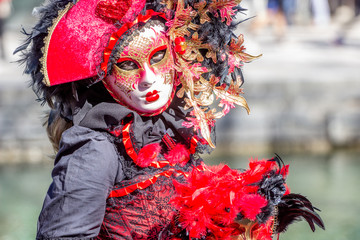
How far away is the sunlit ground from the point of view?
4.46 m

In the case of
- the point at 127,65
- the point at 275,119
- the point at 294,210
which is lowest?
the point at 275,119

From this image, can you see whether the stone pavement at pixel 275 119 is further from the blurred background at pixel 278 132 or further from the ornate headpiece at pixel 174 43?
the ornate headpiece at pixel 174 43

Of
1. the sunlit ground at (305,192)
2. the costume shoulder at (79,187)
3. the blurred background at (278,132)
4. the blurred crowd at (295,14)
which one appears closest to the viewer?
the costume shoulder at (79,187)

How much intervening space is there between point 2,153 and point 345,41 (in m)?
5.73

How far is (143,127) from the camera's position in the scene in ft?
5.91

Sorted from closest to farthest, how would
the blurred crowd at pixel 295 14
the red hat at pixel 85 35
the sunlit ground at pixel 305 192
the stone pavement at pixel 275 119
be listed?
the red hat at pixel 85 35, the sunlit ground at pixel 305 192, the stone pavement at pixel 275 119, the blurred crowd at pixel 295 14

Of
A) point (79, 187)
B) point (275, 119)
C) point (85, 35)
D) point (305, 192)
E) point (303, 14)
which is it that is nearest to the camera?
point (79, 187)

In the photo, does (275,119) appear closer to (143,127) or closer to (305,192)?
(305,192)

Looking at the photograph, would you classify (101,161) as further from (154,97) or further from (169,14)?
(169,14)

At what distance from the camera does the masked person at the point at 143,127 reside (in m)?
1.66

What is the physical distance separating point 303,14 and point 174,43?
10.2 metres

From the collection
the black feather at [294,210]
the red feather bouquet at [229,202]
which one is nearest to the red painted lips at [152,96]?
the red feather bouquet at [229,202]

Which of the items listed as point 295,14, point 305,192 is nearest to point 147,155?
point 305,192

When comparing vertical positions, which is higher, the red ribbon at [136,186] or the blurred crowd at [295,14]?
the red ribbon at [136,186]
